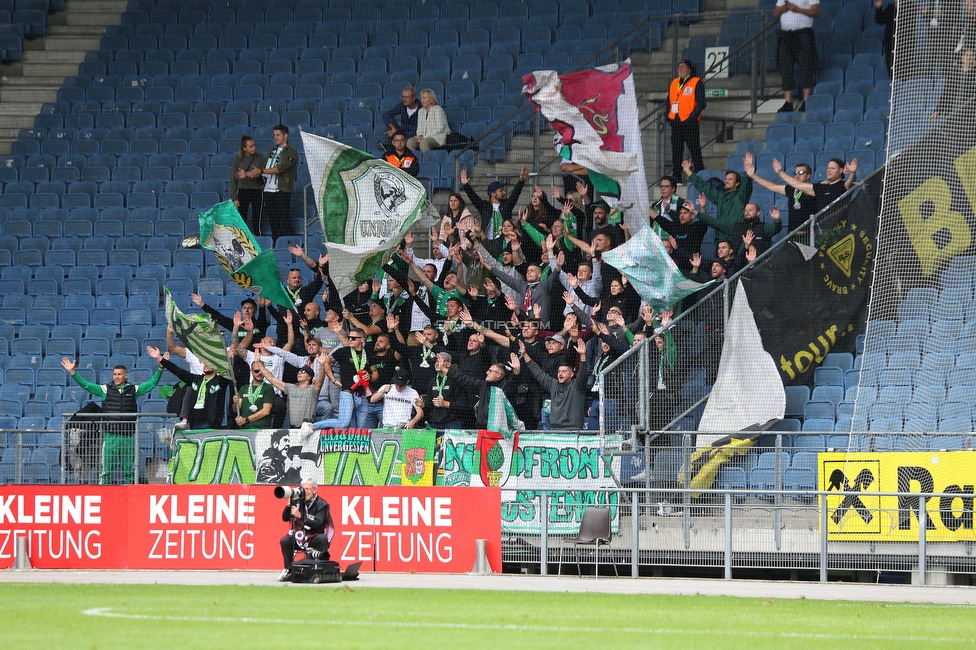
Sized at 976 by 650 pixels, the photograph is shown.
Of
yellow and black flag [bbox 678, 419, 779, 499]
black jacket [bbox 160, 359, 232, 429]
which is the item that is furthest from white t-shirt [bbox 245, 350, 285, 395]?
yellow and black flag [bbox 678, 419, 779, 499]

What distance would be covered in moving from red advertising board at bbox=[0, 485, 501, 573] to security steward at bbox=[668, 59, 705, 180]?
6.65 metres

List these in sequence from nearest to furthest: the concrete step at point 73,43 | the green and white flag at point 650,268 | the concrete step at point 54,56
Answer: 1. the green and white flag at point 650,268
2. the concrete step at point 54,56
3. the concrete step at point 73,43

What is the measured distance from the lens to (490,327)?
1881 centimetres

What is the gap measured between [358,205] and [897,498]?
833 centimetres

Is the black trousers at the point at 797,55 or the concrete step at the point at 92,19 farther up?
the concrete step at the point at 92,19

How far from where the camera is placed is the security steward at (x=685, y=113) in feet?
65.6

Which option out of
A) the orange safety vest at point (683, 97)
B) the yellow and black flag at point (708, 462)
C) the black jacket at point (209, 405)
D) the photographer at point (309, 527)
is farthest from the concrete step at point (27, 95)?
the yellow and black flag at point (708, 462)

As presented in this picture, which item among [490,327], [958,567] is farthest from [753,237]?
[958,567]

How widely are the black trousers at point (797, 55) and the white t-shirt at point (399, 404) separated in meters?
8.07

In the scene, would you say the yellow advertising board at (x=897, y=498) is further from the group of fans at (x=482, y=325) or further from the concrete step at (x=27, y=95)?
the concrete step at (x=27, y=95)

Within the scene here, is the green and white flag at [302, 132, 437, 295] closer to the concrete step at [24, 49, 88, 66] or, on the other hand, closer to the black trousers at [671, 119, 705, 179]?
the black trousers at [671, 119, 705, 179]

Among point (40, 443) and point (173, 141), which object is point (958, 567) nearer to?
point (40, 443)

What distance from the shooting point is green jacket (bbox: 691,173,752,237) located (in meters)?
18.6

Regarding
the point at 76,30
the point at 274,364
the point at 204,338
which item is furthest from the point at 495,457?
the point at 76,30
